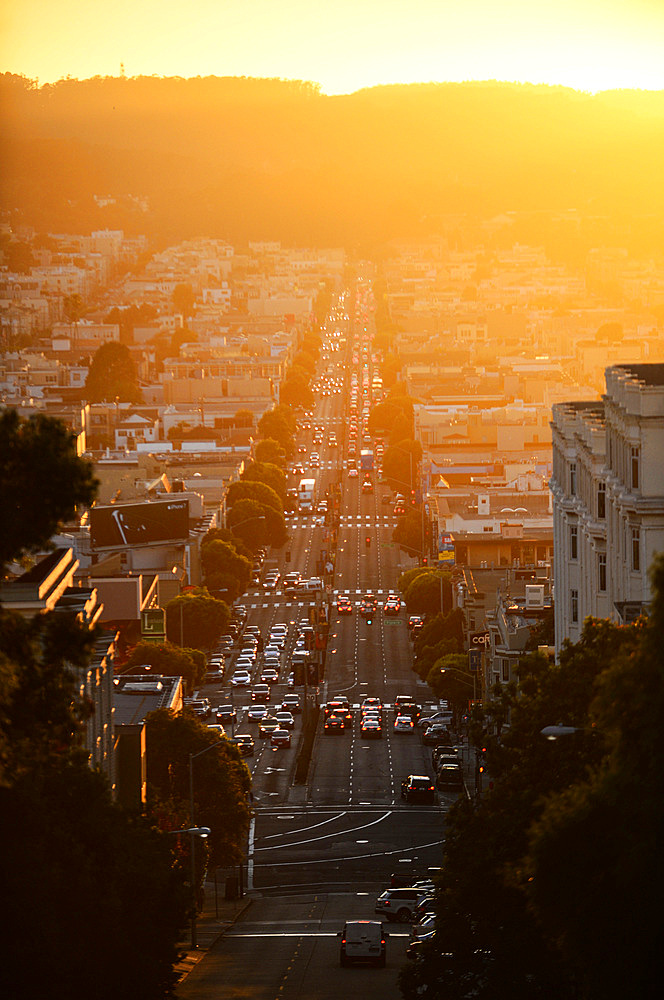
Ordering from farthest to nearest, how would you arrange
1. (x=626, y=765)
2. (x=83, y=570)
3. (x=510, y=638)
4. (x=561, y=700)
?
(x=83, y=570) → (x=510, y=638) → (x=561, y=700) → (x=626, y=765)

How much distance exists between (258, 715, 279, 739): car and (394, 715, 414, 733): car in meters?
3.79

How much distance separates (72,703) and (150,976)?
23.1ft

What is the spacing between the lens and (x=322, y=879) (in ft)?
152

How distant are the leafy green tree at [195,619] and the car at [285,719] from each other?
10721 mm

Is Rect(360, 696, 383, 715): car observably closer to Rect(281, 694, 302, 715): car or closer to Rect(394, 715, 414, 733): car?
Rect(394, 715, 414, 733): car

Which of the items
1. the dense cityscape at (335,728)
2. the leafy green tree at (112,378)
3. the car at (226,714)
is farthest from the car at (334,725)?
the leafy green tree at (112,378)

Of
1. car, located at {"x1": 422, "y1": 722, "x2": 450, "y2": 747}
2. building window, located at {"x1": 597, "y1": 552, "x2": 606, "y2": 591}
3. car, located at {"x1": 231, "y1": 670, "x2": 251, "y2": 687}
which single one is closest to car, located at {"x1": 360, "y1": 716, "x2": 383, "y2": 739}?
car, located at {"x1": 422, "y1": 722, "x2": 450, "y2": 747}

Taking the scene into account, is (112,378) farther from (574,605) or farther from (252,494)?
(574,605)

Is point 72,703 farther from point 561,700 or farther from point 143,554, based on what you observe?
point 143,554

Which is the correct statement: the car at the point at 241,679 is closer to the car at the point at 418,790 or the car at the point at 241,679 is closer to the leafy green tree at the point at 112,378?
the car at the point at 418,790

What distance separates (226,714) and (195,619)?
13023 millimetres

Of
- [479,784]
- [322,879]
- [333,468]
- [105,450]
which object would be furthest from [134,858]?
[333,468]

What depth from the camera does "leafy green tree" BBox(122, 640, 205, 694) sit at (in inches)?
2704

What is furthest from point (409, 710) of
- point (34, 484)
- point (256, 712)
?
point (34, 484)
